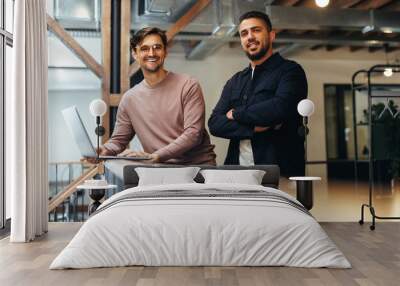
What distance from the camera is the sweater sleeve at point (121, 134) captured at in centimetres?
485

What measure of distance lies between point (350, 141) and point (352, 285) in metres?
6.85

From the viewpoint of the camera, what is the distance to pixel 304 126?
4770 mm

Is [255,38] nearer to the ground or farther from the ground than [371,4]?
nearer to the ground

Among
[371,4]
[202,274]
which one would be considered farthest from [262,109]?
[371,4]

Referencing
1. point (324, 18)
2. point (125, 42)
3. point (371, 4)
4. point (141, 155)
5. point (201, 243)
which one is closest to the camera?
point (201, 243)

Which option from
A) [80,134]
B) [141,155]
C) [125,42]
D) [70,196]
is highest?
[125,42]

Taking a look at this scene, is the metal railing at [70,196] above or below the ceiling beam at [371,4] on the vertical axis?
below

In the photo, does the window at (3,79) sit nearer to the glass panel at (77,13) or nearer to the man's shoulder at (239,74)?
the glass panel at (77,13)

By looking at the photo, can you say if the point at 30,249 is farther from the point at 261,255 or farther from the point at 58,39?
the point at 58,39

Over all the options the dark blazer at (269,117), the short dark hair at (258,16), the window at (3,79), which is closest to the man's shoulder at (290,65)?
the dark blazer at (269,117)

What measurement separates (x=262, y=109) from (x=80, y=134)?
177 centimetres

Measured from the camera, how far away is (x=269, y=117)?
4680mm

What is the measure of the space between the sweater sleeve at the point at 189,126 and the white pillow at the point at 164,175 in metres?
0.23

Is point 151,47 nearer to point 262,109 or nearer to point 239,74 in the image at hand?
point 239,74
